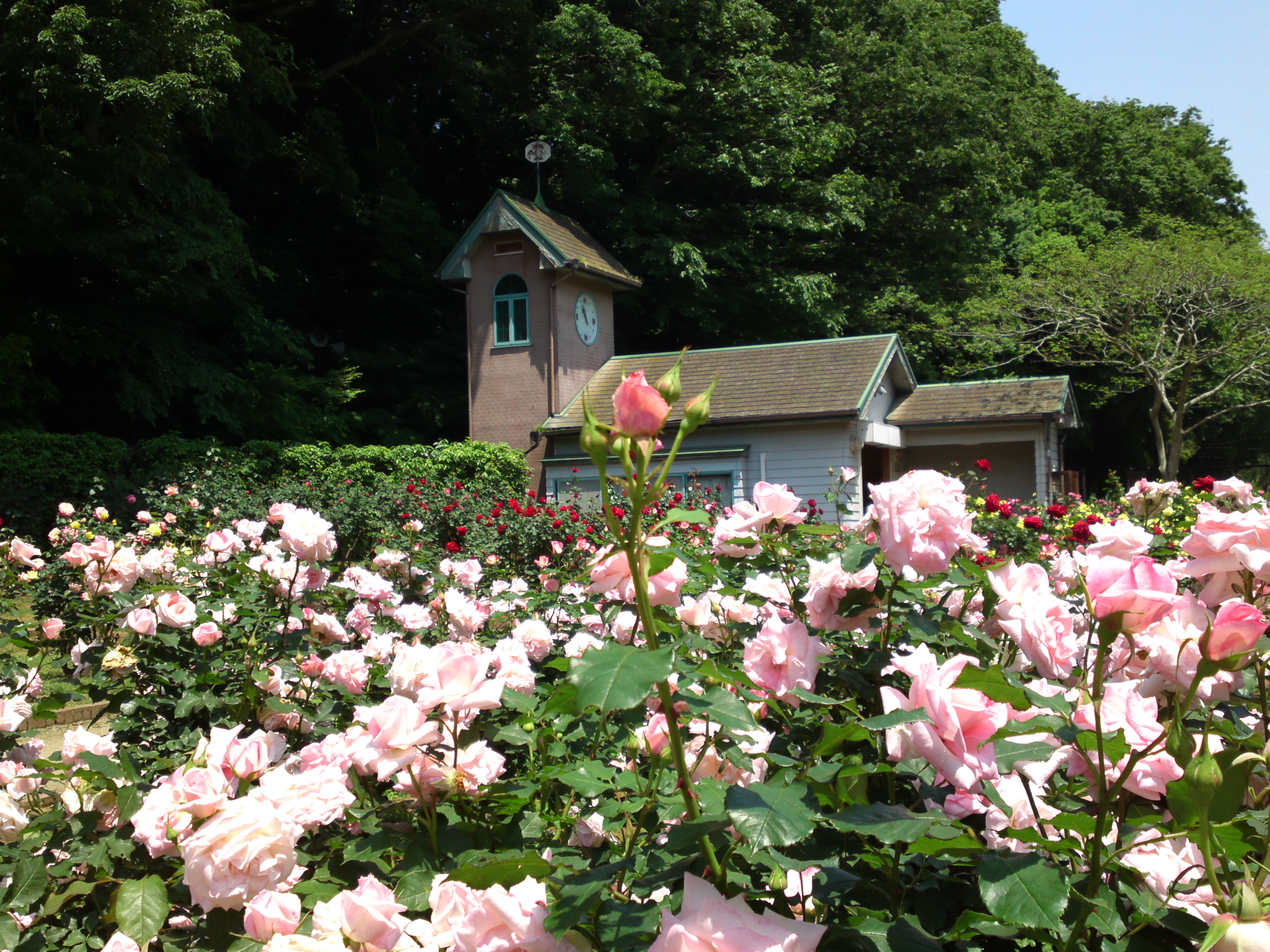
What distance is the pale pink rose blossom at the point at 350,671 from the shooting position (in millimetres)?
2061

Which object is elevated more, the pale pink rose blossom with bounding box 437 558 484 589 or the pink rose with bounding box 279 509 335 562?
the pink rose with bounding box 279 509 335 562

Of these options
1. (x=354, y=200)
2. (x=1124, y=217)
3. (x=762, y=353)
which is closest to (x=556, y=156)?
(x=354, y=200)

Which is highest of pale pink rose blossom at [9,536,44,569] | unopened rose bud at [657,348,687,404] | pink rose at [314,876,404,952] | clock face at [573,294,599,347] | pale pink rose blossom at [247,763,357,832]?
clock face at [573,294,599,347]

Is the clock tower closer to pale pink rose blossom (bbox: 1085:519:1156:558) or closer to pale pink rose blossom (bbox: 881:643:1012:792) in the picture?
pale pink rose blossom (bbox: 1085:519:1156:558)

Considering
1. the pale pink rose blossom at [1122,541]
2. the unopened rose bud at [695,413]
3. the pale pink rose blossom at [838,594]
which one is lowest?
the pale pink rose blossom at [838,594]

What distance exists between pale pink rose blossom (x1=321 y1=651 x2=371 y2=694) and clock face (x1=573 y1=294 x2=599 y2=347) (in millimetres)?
16495

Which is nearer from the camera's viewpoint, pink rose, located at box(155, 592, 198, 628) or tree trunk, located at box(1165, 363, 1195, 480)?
pink rose, located at box(155, 592, 198, 628)

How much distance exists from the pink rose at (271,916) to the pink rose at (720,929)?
602mm

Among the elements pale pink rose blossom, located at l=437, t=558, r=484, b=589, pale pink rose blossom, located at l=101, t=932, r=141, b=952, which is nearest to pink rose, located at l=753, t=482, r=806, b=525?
pale pink rose blossom, located at l=101, t=932, r=141, b=952

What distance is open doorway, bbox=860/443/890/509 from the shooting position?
1959cm

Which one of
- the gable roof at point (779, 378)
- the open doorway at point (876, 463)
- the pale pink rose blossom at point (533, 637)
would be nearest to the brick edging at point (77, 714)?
the pale pink rose blossom at point (533, 637)

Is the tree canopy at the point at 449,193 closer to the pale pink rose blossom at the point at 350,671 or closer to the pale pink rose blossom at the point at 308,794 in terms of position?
the pale pink rose blossom at the point at 350,671

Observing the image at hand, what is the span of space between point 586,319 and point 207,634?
16.6 meters

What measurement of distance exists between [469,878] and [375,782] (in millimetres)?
788
